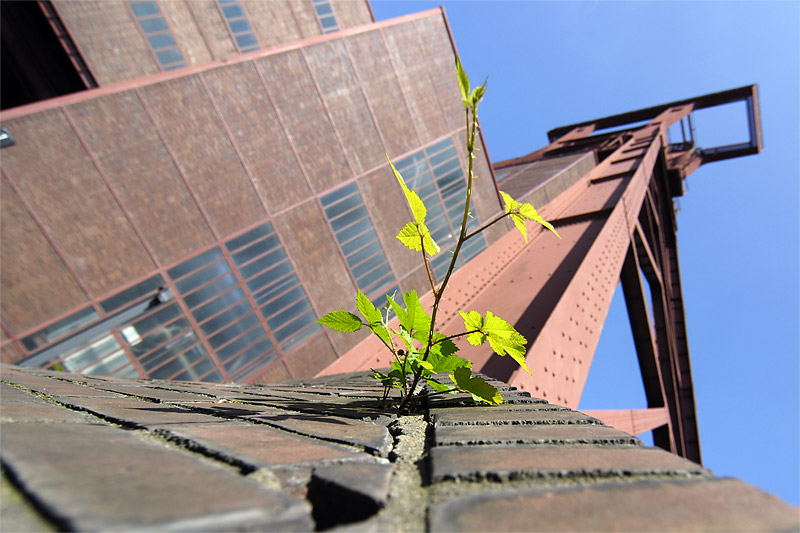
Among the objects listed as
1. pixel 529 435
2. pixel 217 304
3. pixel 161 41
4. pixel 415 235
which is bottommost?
pixel 217 304

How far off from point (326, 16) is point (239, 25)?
7.74ft

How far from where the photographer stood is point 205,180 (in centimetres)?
762

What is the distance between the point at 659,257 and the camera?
14883mm

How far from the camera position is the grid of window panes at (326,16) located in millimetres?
10373

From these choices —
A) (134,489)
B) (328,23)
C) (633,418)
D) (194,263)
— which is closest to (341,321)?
(134,489)

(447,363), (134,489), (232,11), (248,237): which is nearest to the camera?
(134,489)

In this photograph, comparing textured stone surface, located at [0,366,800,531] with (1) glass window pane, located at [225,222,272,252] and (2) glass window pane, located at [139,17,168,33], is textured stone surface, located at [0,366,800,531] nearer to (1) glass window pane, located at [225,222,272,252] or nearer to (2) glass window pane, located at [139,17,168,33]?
(1) glass window pane, located at [225,222,272,252]

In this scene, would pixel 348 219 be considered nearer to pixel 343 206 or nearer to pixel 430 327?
pixel 343 206

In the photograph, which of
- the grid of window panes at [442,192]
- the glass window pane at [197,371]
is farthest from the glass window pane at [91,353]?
the grid of window panes at [442,192]

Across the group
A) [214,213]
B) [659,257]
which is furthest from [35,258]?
[659,257]

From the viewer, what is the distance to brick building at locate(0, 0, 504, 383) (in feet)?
20.6

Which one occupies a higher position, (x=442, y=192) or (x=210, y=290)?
(x=210, y=290)

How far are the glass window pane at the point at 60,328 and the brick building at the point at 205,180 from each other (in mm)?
23

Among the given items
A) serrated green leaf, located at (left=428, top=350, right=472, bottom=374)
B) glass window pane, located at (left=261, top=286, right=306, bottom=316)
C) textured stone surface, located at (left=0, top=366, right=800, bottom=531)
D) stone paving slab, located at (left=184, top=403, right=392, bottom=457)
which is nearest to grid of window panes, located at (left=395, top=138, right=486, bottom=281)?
glass window pane, located at (left=261, top=286, right=306, bottom=316)
